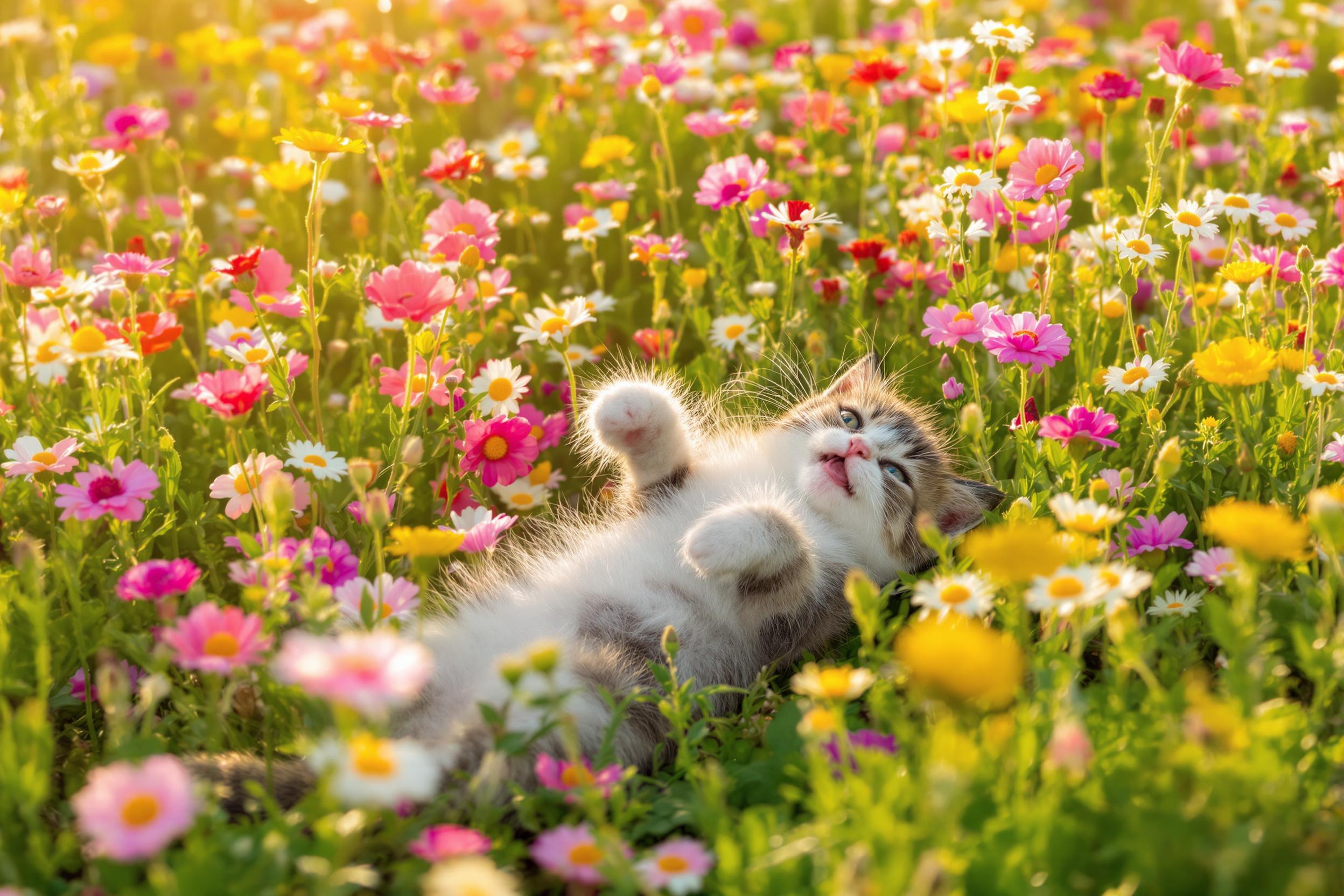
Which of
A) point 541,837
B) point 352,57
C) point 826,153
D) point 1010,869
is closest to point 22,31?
point 352,57

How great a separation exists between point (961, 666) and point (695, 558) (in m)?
1.10

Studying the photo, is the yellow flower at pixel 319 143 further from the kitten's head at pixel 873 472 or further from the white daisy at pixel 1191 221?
the white daisy at pixel 1191 221

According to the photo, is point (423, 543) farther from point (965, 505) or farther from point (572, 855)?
point (965, 505)

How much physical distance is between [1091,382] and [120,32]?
6011 millimetres

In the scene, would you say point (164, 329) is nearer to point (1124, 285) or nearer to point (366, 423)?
point (366, 423)

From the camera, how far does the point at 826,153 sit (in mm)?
4711

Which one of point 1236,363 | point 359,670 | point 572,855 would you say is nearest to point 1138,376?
point 1236,363

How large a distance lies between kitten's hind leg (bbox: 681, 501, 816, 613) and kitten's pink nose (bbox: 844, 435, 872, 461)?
0.38 m

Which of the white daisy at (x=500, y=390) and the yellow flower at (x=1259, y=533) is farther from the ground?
the yellow flower at (x=1259, y=533)

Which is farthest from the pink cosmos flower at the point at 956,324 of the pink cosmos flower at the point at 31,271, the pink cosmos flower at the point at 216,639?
the pink cosmos flower at the point at 31,271

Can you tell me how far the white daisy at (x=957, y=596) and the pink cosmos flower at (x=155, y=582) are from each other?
131cm

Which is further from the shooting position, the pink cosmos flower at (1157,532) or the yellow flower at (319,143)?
the pink cosmos flower at (1157,532)

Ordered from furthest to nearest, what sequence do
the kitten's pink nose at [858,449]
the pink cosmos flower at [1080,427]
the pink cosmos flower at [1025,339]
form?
the kitten's pink nose at [858,449] → the pink cosmos flower at [1025,339] → the pink cosmos flower at [1080,427]

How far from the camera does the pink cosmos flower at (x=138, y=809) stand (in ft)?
3.99
